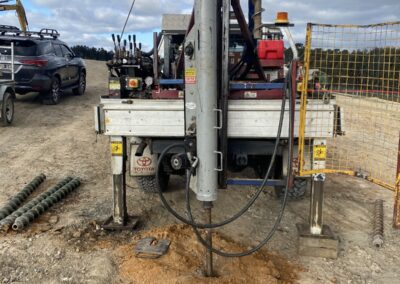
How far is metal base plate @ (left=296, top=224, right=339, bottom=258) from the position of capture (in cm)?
406

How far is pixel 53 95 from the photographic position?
12.2m

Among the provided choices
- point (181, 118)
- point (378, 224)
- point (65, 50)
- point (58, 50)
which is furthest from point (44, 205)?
point (65, 50)

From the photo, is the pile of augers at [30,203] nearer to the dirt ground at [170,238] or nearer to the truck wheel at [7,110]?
the dirt ground at [170,238]

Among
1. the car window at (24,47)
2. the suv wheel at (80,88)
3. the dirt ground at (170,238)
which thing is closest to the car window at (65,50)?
the suv wheel at (80,88)

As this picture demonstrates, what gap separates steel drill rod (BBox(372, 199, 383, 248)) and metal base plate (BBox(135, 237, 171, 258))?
2.11 m

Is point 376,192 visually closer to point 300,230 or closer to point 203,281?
point 300,230

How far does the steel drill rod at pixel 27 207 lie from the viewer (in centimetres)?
452

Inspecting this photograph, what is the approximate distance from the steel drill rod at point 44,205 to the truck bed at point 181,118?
4.67ft

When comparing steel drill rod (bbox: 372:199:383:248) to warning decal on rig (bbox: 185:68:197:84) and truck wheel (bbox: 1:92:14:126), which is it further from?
truck wheel (bbox: 1:92:14:126)

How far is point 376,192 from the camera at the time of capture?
6.12m

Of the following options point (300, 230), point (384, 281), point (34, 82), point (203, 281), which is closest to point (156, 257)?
point (203, 281)

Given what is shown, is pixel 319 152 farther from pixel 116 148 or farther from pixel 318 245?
pixel 116 148

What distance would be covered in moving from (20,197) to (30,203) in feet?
1.22

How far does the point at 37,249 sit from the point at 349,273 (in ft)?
9.73
